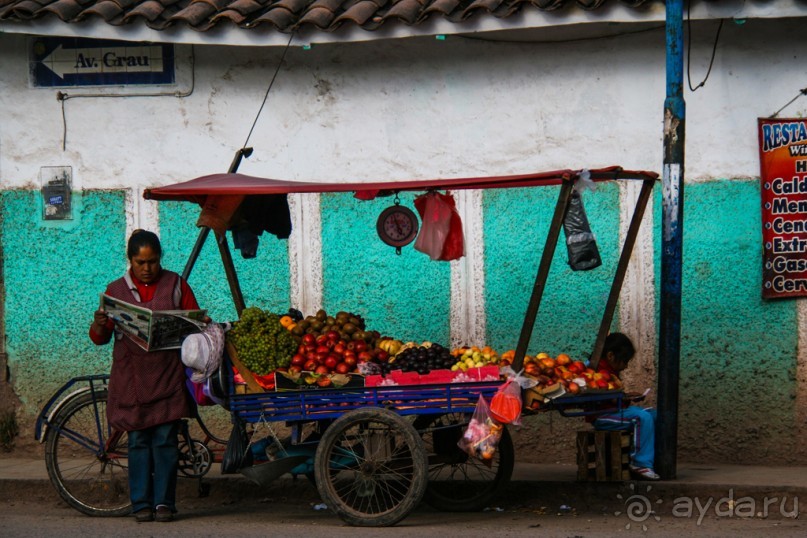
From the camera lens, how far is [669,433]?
23.9 ft

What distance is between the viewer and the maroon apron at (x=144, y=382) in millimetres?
6516

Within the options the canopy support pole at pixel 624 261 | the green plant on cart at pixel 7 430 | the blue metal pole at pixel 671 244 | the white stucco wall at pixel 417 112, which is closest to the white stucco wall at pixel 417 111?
the white stucco wall at pixel 417 112

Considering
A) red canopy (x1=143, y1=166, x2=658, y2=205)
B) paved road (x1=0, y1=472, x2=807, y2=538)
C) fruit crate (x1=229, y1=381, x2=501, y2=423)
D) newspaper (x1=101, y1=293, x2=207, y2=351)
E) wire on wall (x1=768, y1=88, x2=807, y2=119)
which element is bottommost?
paved road (x1=0, y1=472, x2=807, y2=538)

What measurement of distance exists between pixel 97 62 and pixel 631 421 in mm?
4783

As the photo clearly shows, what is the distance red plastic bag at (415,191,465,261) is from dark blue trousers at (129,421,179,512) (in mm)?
1815

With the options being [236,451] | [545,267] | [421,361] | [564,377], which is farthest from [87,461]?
[545,267]

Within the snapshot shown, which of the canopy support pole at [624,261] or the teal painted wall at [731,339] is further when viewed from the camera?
the teal painted wall at [731,339]

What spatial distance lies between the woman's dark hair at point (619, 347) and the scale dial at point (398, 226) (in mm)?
1391

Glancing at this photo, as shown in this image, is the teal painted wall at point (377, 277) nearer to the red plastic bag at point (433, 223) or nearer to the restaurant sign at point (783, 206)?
the red plastic bag at point (433, 223)

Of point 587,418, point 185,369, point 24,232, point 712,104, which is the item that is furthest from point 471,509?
point 24,232

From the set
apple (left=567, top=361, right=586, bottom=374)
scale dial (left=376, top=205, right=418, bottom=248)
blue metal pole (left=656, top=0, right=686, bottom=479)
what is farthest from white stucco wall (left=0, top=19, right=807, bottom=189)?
apple (left=567, top=361, right=586, bottom=374)

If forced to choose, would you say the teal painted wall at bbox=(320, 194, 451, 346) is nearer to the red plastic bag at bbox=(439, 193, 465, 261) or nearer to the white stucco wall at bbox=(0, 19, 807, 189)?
the white stucco wall at bbox=(0, 19, 807, 189)

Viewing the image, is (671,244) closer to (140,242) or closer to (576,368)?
(576,368)

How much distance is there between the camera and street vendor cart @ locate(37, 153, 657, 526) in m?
6.25
